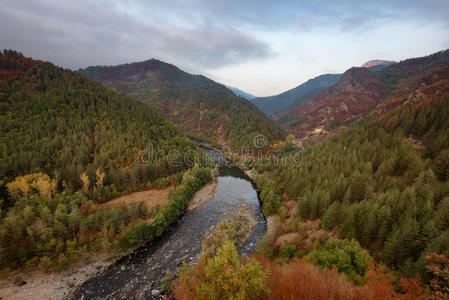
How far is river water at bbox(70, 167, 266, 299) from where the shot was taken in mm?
35156

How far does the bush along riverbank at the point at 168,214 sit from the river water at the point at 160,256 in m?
2.26

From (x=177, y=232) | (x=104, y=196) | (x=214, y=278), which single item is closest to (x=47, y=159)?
(x=104, y=196)

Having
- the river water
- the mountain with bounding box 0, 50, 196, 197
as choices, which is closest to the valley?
the river water

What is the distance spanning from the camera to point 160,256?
43.9m

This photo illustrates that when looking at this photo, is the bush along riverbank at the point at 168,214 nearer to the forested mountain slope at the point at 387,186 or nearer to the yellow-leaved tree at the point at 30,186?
the yellow-leaved tree at the point at 30,186

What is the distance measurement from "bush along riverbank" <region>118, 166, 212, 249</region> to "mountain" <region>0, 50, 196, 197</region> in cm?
1298

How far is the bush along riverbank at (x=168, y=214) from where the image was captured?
44.5 m

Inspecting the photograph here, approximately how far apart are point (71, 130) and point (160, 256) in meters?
70.0

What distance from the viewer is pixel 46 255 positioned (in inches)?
1471

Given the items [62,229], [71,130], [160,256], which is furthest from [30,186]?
[160,256]

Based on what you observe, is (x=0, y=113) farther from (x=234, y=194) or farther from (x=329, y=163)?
(x=329, y=163)

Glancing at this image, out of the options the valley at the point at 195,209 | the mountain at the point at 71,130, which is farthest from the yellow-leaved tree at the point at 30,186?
the mountain at the point at 71,130

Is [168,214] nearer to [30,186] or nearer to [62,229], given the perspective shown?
[62,229]

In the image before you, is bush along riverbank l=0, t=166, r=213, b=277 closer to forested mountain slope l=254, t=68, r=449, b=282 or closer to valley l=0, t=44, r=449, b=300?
valley l=0, t=44, r=449, b=300
